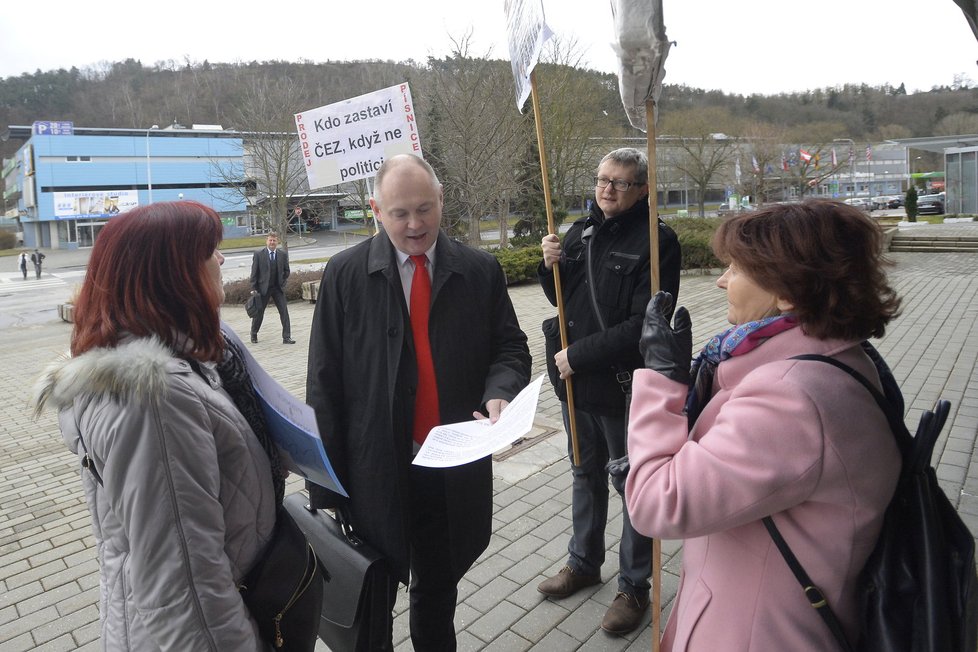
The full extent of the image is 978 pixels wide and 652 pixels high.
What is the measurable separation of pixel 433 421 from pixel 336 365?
40cm

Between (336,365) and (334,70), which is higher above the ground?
(334,70)

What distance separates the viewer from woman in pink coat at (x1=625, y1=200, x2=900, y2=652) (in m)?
1.32

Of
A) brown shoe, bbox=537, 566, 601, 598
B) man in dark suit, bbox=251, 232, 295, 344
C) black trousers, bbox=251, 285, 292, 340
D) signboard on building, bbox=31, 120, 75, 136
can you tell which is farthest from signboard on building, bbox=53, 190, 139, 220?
brown shoe, bbox=537, 566, 601, 598

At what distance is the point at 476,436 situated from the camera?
2.11 metres

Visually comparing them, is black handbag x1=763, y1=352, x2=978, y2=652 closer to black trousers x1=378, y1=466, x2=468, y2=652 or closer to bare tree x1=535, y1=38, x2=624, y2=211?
black trousers x1=378, y1=466, x2=468, y2=652

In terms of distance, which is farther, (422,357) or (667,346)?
(422,357)

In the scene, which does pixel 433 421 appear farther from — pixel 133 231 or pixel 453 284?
pixel 133 231

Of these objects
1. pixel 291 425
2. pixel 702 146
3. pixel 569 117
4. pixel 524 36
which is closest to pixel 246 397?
pixel 291 425

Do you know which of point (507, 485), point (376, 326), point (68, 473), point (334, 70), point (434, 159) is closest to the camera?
point (376, 326)

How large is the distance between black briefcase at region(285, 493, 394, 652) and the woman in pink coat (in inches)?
40.5

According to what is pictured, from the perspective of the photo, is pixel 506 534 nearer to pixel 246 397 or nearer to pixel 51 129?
pixel 246 397

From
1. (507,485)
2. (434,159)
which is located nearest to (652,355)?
(507,485)

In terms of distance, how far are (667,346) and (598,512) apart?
6.05 feet

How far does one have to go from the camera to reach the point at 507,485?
486cm
